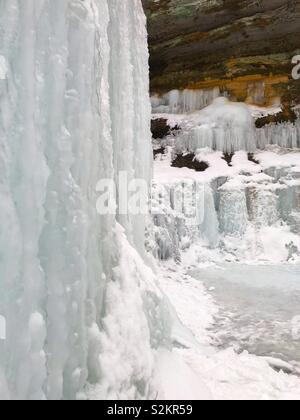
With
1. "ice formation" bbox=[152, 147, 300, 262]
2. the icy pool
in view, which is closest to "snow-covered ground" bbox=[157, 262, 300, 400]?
the icy pool

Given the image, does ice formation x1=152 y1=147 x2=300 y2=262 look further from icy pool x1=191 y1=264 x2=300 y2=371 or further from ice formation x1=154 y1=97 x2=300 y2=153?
ice formation x1=154 y1=97 x2=300 y2=153

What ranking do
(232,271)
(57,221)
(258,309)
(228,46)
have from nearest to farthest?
(57,221) → (258,309) → (232,271) → (228,46)

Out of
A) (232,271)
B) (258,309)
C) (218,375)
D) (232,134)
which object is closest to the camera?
A: (218,375)

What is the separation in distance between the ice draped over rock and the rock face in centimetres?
1370

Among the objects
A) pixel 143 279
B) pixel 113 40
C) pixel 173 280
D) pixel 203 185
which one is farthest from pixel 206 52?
pixel 143 279

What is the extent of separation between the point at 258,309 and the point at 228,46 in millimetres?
13991

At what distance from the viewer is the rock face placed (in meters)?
15.6

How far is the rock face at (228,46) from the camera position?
15.6 meters

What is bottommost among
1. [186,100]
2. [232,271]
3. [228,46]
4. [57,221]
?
[232,271]

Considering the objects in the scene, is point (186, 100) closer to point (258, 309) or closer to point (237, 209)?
point (237, 209)

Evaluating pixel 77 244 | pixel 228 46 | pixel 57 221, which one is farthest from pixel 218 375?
pixel 228 46

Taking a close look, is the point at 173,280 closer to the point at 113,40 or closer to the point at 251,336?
the point at 251,336

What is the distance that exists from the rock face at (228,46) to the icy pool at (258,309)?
388 inches

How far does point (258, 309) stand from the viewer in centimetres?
741
